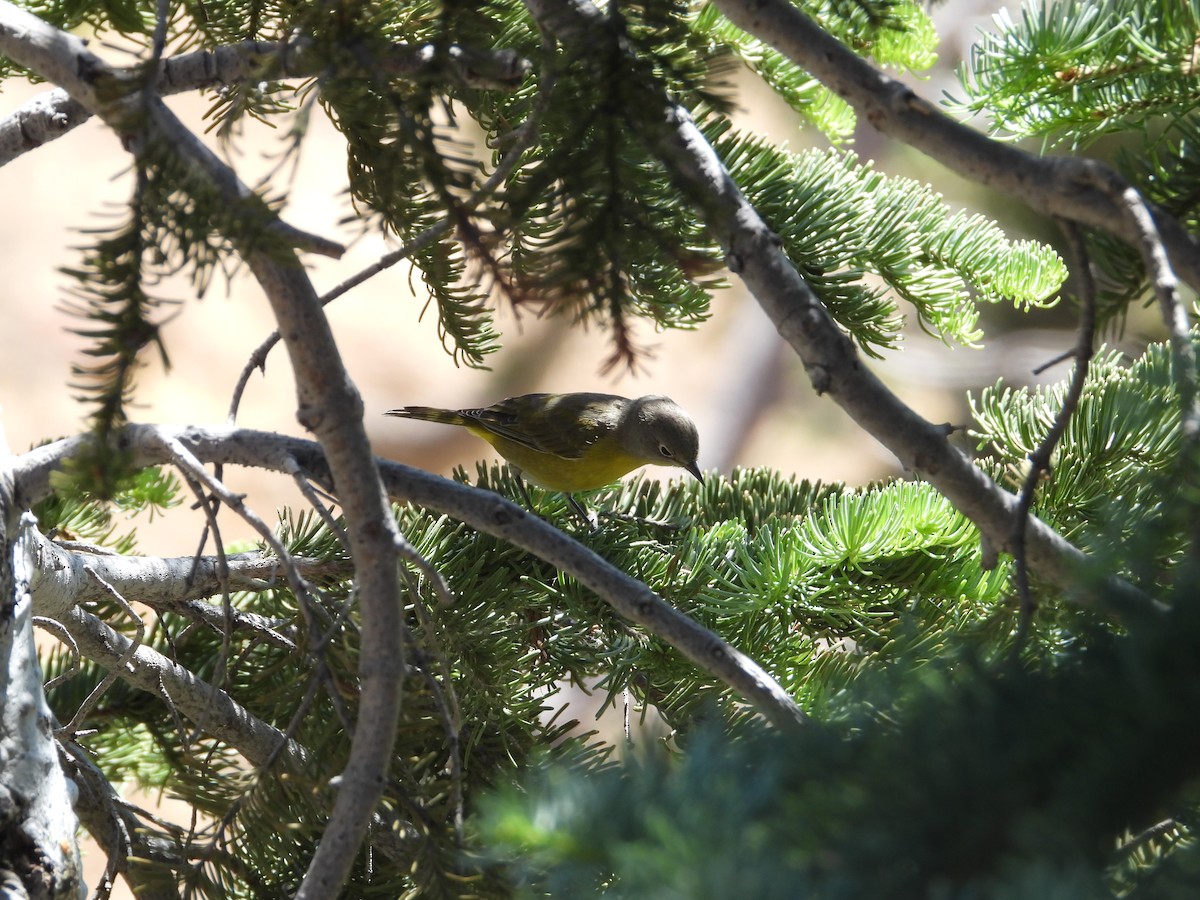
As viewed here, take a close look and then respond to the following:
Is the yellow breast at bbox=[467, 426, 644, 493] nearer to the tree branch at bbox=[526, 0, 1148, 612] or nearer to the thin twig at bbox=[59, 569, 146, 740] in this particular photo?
the thin twig at bbox=[59, 569, 146, 740]

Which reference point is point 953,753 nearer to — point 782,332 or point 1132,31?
point 782,332

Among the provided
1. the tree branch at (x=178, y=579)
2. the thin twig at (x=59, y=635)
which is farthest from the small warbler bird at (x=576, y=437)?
the thin twig at (x=59, y=635)

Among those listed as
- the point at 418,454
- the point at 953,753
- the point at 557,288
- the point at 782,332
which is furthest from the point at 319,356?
the point at 418,454

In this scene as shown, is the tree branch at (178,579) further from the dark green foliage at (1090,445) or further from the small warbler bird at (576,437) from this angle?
the small warbler bird at (576,437)

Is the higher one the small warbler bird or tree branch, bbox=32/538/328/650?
the small warbler bird


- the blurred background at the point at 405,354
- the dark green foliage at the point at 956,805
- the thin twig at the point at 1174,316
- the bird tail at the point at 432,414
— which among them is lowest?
the dark green foliage at the point at 956,805

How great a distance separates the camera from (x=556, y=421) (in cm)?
247

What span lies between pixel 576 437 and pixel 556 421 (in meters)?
0.07

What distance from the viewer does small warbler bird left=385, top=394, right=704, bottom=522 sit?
7.86ft

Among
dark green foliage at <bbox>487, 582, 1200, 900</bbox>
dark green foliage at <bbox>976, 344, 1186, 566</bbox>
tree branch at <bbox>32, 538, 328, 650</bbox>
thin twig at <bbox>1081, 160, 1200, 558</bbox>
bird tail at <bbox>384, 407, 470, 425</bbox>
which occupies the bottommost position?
dark green foliage at <bbox>487, 582, 1200, 900</bbox>

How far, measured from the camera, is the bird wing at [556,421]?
2.45 metres

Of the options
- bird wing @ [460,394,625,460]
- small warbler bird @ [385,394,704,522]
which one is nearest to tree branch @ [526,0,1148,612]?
small warbler bird @ [385,394,704,522]

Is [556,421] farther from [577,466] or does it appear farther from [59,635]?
[59,635]

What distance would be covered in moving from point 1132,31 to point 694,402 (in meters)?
4.86
